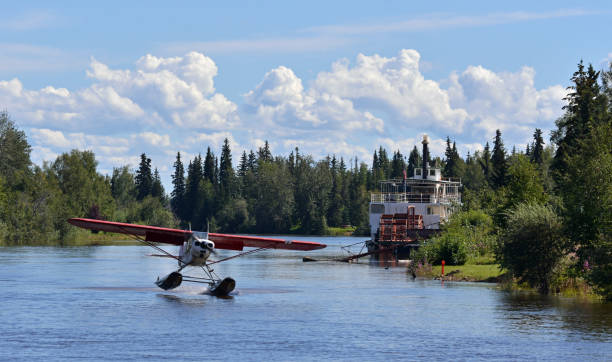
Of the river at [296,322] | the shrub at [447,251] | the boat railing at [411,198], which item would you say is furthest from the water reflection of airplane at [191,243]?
the boat railing at [411,198]

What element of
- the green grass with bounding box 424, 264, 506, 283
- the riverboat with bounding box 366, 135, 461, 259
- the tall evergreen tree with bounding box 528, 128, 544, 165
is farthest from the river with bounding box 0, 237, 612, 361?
the tall evergreen tree with bounding box 528, 128, 544, 165

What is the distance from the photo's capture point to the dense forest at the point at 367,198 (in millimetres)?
35312

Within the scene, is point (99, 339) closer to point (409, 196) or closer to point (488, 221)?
point (488, 221)

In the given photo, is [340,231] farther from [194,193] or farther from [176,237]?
[176,237]

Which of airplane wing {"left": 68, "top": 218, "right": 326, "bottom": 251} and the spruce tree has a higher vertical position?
the spruce tree

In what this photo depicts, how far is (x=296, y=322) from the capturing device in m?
28.2

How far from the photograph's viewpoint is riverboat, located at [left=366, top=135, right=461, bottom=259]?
70375 millimetres

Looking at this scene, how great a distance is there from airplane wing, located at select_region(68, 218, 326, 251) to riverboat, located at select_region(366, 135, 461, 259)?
28825mm

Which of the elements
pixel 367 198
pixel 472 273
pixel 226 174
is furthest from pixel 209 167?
pixel 472 273

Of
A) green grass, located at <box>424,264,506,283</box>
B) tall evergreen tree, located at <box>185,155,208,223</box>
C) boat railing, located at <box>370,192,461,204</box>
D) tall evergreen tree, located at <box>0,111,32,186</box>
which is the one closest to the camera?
green grass, located at <box>424,264,506,283</box>

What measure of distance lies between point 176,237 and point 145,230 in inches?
69.0

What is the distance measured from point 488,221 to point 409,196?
20383mm

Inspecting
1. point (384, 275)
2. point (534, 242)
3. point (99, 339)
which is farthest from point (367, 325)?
point (384, 275)

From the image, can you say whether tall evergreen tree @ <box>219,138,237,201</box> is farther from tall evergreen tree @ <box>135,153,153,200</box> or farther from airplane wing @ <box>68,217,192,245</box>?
airplane wing @ <box>68,217,192,245</box>
